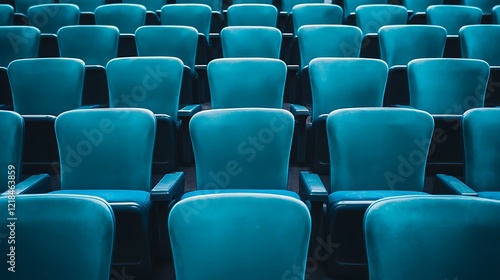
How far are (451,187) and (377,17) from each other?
3.08 feet

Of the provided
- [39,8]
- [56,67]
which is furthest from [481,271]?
[39,8]

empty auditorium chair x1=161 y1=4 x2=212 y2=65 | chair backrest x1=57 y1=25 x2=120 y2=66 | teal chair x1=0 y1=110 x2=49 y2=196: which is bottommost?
teal chair x1=0 y1=110 x2=49 y2=196

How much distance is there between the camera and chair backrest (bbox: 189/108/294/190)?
72 cm

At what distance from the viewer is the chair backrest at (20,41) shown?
128 cm

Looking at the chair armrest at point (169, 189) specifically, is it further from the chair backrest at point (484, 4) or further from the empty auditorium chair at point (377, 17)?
the chair backrest at point (484, 4)

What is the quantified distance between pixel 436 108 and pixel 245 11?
2.51 ft

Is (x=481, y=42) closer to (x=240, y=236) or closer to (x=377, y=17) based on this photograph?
(x=377, y=17)

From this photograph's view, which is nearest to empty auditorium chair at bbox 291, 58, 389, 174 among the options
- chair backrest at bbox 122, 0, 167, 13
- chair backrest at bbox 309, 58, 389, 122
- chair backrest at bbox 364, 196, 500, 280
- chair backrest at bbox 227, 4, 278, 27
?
chair backrest at bbox 309, 58, 389, 122

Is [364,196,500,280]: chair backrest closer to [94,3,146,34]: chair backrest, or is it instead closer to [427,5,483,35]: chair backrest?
[427,5,483,35]: chair backrest

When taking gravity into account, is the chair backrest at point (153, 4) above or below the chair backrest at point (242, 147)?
above

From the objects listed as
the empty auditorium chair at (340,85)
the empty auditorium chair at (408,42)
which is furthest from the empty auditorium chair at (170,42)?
the empty auditorium chair at (408,42)

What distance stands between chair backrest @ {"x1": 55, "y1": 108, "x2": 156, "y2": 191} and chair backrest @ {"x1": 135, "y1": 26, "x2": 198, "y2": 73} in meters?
0.55

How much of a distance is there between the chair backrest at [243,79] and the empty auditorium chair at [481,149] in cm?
40

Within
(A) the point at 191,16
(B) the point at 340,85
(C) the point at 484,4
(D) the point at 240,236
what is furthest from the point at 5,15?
(C) the point at 484,4
